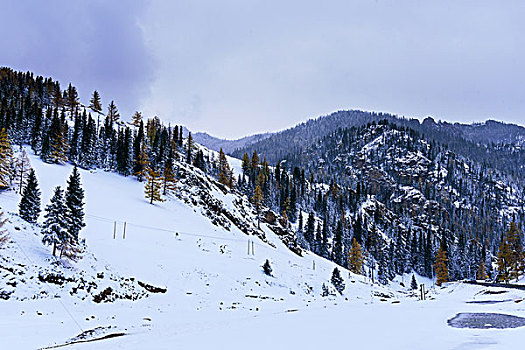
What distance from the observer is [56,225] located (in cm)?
2495

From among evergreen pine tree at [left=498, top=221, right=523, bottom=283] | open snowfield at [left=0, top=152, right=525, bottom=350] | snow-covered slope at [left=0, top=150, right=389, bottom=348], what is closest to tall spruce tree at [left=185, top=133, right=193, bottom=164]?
snow-covered slope at [left=0, top=150, right=389, bottom=348]

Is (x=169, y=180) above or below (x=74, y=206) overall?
above

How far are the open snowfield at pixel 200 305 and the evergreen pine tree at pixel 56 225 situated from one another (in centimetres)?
118

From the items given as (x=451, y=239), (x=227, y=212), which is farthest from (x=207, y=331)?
(x=451, y=239)

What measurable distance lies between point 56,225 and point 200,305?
12.3m

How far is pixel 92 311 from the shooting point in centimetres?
2089

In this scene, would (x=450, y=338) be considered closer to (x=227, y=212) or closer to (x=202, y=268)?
(x=202, y=268)

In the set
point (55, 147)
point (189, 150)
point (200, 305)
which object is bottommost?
point (200, 305)

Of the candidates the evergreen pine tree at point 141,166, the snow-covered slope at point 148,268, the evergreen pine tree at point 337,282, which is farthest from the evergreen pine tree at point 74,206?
the evergreen pine tree at point 141,166

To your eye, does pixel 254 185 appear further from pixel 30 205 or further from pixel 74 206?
pixel 74 206

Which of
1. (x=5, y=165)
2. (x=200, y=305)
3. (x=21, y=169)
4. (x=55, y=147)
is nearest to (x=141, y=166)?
(x=55, y=147)

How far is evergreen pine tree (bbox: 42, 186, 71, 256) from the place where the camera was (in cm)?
2478

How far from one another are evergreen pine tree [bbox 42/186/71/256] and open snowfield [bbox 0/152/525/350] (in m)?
1.18

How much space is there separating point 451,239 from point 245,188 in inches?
5151
